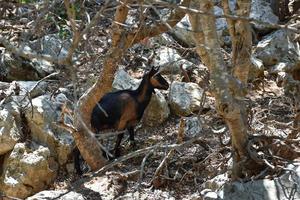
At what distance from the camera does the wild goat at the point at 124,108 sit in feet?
27.3

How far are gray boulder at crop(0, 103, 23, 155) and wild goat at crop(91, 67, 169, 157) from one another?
3.43ft

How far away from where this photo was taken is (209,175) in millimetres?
6539

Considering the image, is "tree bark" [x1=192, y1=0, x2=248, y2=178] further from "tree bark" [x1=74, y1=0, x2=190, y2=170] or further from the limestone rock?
the limestone rock

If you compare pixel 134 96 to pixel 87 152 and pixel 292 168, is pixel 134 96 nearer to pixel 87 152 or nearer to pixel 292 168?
pixel 87 152

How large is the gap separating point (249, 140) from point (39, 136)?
3.61 meters

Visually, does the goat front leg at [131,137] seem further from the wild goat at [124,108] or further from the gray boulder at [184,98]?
the gray boulder at [184,98]

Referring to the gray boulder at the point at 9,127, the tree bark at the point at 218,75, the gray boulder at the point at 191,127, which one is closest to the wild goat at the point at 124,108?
the gray boulder at the point at 191,127

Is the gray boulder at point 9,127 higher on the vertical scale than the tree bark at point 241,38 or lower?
lower

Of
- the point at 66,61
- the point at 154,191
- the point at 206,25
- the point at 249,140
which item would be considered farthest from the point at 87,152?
the point at 66,61

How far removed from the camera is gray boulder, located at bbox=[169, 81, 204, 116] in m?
8.98

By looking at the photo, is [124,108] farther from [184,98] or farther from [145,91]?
[184,98]

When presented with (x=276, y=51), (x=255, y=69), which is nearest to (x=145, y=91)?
(x=255, y=69)

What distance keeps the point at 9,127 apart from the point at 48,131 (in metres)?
0.53

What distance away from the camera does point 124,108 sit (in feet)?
27.9
